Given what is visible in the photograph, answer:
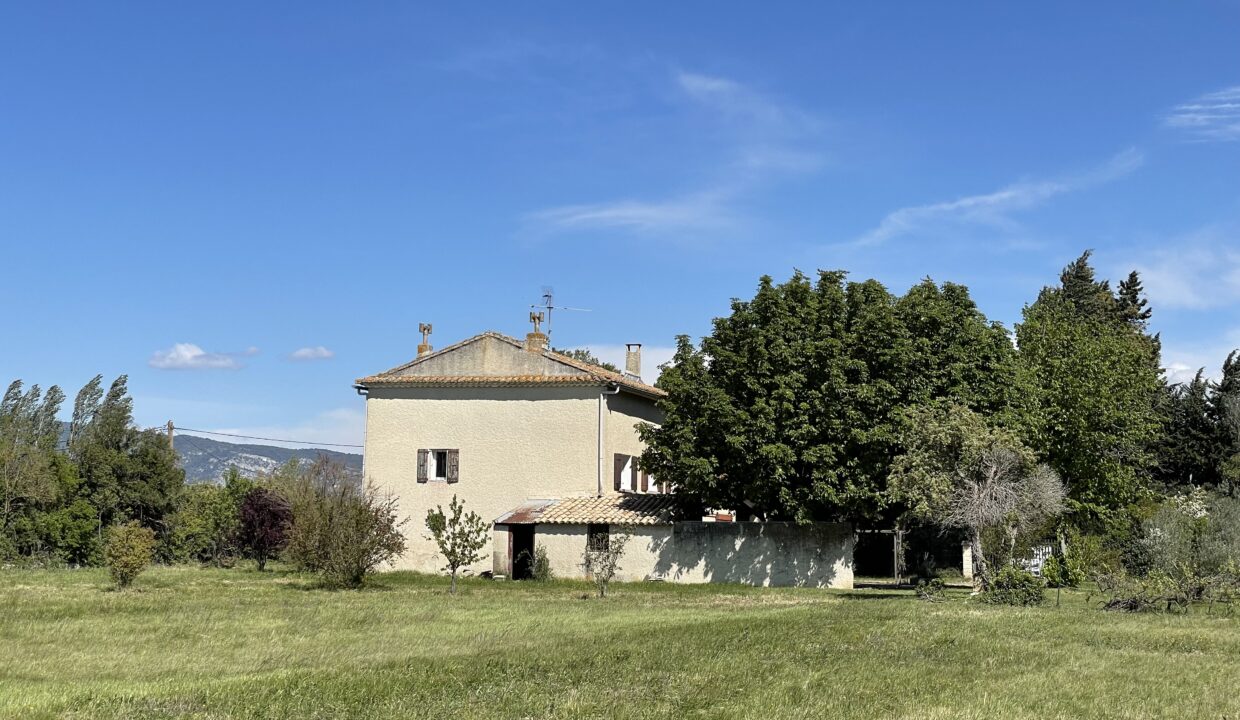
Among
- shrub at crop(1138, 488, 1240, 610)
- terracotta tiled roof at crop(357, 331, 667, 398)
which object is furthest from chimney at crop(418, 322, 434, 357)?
shrub at crop(1138, 488, 1240, 610)

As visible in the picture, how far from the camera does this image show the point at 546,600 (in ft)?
89.2

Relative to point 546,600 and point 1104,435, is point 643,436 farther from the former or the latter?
point 1104,435

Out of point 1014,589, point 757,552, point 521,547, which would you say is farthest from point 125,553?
point 1014,589

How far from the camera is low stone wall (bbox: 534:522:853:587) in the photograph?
34094 millimetres

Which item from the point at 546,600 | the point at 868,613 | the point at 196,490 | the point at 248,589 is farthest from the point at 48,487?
the point at 868,613

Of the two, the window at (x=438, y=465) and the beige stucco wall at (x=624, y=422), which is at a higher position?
the beige stucco wall at (x=624, y=422)

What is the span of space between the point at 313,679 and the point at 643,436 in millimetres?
23959

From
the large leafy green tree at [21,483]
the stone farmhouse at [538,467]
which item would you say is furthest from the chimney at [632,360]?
the large leafy green tree at [21,483]

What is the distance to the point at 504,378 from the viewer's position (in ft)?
132

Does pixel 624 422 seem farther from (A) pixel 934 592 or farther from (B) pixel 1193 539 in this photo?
(B) pixel 1193 539

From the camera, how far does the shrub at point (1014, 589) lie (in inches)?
972

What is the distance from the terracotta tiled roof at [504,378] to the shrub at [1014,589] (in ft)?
54.5

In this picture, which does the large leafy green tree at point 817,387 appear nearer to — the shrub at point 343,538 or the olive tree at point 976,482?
the olive tree at point 976,482

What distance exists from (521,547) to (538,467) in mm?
2995
